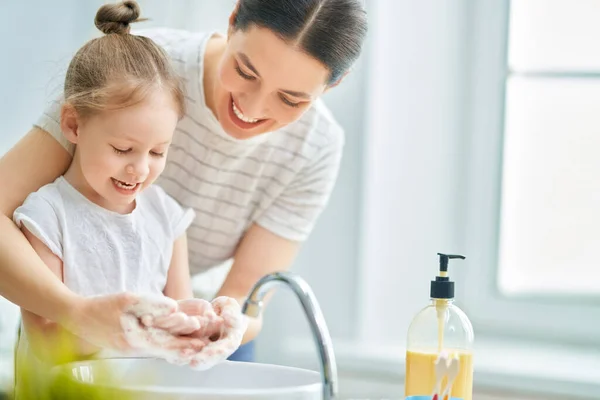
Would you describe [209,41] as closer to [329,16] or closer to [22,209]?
[329,16]

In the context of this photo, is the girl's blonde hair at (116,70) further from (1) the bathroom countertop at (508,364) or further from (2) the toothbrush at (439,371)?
(1) the bathroom countertop at (508,364)

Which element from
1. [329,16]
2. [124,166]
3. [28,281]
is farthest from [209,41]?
[28,281]

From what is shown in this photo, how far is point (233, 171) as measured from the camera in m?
1.46

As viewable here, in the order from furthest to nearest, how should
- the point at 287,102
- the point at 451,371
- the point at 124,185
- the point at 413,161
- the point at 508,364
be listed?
the point at 413,161 < the point at 508,364 < the point at 287,102 < the point at 124,185 < the point at 451,371

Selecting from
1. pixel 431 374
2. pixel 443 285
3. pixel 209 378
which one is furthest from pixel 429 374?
pixel 209 378

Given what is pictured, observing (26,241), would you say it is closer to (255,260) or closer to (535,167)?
(255,260)

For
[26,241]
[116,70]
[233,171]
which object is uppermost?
[116,70]

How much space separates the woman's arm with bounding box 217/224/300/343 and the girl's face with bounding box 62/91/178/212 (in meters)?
0.38

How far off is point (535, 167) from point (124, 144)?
111 cm

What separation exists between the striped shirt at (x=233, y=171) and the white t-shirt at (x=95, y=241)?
0.20 m

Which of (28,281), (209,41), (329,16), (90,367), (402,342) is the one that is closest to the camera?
(90,367)

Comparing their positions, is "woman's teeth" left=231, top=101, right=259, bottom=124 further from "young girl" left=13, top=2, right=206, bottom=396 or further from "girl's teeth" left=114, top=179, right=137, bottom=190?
"girl's teeth" left=114, top=179, right=137, bottom=190

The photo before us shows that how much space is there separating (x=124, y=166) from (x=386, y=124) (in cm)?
91

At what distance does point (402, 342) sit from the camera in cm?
187
